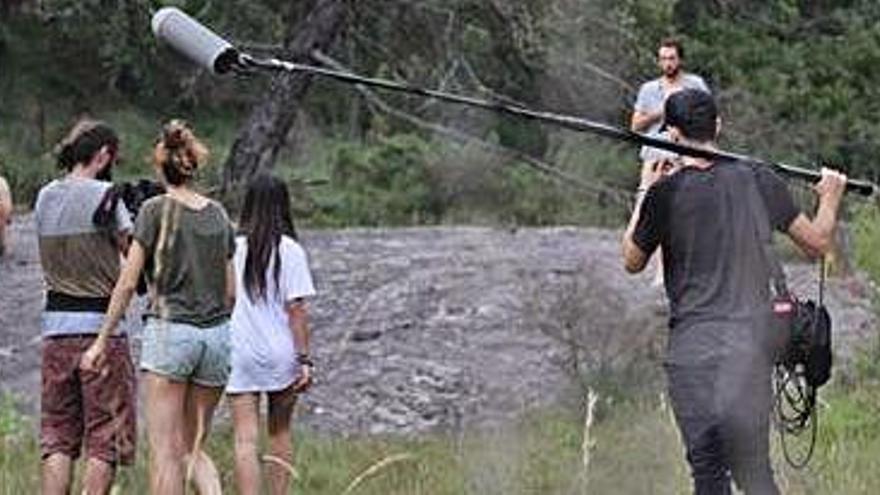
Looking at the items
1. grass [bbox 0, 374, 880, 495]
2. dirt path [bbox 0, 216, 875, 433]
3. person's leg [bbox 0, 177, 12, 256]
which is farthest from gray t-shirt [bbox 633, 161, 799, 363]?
A: dirt path [bbox 0, 216, 875, 433]

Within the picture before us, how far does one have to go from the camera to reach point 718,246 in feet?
22.3

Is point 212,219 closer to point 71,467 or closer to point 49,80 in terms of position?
point 71,467

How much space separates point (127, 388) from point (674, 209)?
8.05ft

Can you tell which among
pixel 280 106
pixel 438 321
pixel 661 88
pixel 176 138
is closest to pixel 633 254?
pixel 176 138

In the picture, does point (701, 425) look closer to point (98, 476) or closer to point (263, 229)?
point (263, 229)

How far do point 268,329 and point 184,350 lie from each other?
2.51ft

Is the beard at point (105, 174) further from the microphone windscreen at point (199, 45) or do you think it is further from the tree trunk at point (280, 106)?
the tree trunk at point (280, 106)

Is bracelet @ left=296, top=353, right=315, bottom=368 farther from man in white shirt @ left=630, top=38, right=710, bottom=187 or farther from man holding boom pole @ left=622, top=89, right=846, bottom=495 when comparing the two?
man in white shirt @ left=630, top=38, right=710, bottom=187

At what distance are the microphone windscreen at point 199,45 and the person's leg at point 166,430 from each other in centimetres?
324

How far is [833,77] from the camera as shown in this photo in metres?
26.9

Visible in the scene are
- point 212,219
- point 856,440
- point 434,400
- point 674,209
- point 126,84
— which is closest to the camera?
point 674,209

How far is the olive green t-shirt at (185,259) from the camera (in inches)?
304

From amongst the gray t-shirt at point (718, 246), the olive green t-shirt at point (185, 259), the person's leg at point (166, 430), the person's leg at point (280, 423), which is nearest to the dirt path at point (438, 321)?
the person's leg at point (280, 423)

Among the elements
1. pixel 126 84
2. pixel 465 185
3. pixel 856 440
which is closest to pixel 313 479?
pixel 856 440
